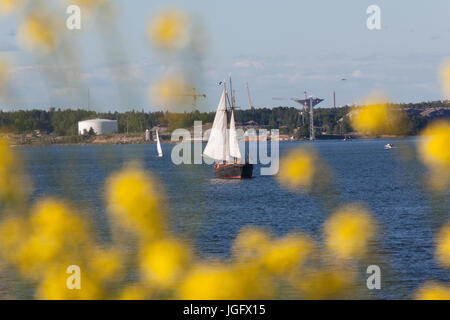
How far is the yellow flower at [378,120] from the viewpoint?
2.51 metres

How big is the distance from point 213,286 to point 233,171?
3057 inches

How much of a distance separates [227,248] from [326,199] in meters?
29.9

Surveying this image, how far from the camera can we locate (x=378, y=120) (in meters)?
2.53

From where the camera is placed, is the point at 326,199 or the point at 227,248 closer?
the point at 326,199

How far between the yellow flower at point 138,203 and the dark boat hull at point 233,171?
75.7 m

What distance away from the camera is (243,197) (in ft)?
209

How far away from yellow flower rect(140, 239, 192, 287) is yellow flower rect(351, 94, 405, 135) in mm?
812

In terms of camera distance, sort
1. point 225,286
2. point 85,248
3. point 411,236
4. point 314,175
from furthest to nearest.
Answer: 1. point 411,236
2. point 85,248
3. point 314,175
4. point 225,286
